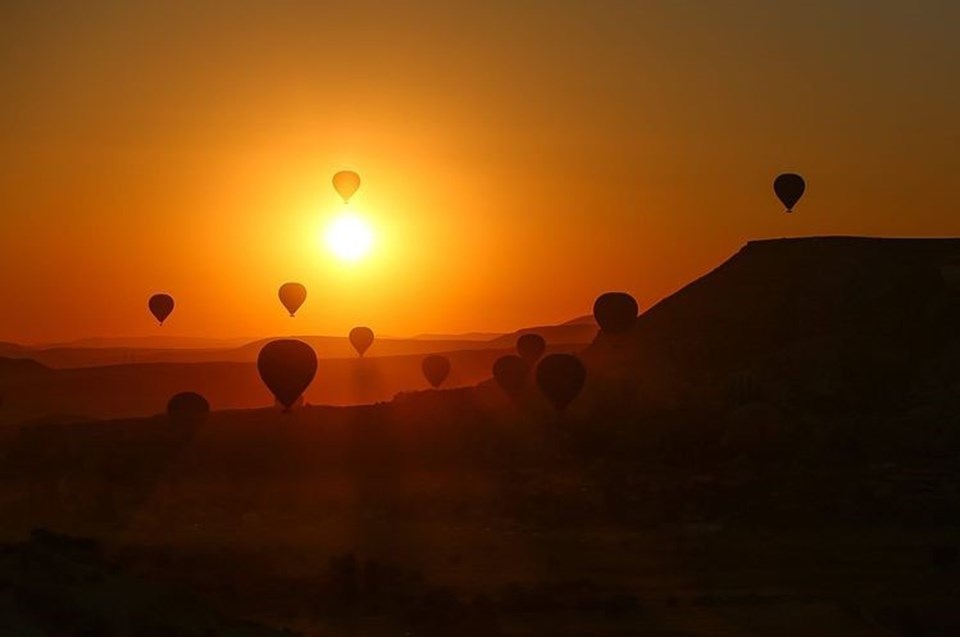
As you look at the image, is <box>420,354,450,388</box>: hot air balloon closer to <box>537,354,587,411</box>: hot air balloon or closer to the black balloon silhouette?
the black balloon silhouette

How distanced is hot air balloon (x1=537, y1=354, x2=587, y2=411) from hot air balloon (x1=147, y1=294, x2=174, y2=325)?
65373 mm

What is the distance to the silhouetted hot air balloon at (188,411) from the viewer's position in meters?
106

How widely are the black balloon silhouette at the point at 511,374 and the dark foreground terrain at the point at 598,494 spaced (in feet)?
7.46

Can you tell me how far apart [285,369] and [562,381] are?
64.3 ft

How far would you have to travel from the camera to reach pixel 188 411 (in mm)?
116750

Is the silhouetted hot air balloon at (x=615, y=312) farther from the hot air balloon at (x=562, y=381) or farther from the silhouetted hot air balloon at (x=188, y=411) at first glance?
the silhouetted hot air balloon at (x=188, y=411)

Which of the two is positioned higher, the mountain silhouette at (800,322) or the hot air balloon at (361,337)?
the hot air balloon at (361,337)

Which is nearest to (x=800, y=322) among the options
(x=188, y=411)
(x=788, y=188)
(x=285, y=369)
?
(x=788, y=188)

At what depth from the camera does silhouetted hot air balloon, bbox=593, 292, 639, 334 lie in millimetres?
118250

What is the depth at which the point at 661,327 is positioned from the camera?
4400 inches

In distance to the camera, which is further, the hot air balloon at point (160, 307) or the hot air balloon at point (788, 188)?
the hot air balloon at point (160, 307)

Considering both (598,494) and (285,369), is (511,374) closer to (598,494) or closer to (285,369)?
(285,369)

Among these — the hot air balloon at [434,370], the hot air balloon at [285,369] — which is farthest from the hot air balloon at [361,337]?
the hot air balloon at [285,369]

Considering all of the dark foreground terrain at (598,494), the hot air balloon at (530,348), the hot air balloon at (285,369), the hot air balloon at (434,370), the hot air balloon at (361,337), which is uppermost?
the hot air balloon at (361,337)
